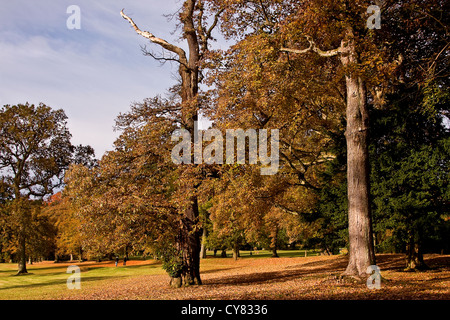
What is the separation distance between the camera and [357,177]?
11.4 m

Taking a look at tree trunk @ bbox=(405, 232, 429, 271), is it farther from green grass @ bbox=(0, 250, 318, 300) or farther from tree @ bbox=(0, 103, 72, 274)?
tree @ bbox=(0, 103, 72, 274)

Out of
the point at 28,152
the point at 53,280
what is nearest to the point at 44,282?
the point at 53,280

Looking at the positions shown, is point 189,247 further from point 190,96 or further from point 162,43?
point 162,43

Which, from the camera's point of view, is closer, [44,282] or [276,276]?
[276,276]

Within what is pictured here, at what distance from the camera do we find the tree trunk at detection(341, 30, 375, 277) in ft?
35.9

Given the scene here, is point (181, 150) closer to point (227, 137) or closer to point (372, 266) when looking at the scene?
point (227, 137)

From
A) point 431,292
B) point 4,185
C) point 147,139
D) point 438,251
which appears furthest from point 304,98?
point 4,185

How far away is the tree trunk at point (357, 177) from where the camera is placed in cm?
1095

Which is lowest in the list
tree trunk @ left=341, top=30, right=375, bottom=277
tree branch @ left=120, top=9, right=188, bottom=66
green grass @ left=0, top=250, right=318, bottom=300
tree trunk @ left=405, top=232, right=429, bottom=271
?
green grass @ left=0, top=250, right=318, bottom=300

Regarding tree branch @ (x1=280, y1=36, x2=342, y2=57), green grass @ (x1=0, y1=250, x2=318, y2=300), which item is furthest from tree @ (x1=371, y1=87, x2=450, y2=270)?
green grass @ (x1=0, y1=250, x2=318, y2=300)

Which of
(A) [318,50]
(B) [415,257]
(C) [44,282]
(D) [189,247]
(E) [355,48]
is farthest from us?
(C) [44,282]

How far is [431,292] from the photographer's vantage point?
8867 mm

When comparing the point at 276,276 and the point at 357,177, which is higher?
the point at 357,177
